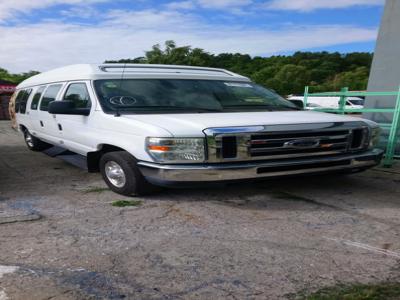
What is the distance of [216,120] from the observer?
4.22 meters

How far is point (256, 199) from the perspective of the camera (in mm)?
4453

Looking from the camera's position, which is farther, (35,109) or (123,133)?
(35,109)

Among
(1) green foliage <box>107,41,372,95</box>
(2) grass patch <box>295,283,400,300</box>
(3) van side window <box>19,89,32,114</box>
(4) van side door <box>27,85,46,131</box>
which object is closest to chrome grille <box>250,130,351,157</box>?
(2) grass patch <box>295,283,400,300</box>

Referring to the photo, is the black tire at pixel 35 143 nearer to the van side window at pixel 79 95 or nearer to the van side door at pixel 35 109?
the van side door at pixel 35 109

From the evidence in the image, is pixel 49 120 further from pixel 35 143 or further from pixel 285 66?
pixel 285 66

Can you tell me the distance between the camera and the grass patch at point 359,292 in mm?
2355

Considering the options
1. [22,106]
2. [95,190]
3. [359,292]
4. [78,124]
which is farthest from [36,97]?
[359,292]

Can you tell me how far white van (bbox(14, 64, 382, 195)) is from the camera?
13.0ft

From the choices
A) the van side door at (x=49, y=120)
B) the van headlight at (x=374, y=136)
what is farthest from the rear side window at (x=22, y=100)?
the van headlight at (x=374, y=136)

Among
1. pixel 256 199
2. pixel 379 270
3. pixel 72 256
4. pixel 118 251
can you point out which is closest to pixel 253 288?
pixel 379 270

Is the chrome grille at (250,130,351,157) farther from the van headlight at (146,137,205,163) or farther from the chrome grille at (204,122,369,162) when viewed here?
the van headlight at (146,137,205,163)

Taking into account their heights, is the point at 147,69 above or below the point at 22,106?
above

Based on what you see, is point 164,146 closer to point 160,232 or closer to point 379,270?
point 160,232

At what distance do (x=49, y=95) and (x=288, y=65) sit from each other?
58.8 meters
